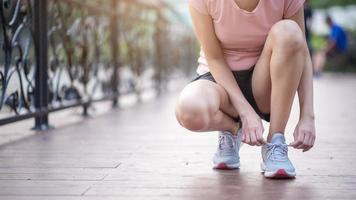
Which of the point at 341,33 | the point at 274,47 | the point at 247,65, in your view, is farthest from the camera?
the point at 341,33

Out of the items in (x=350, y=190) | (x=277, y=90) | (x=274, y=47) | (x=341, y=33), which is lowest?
(x=341, y=33)

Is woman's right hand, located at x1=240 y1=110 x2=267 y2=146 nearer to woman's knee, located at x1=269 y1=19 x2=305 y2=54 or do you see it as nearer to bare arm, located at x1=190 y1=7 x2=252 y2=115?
bare arm, located at x1=190 y1=7 x2=252 y2=115

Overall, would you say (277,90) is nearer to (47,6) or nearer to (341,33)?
(47,6)

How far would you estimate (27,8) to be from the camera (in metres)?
3.80

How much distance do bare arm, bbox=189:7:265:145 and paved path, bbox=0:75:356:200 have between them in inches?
8.6

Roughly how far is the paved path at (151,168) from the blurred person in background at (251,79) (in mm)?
138

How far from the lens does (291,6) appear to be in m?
2.53

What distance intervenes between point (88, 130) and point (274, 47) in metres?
1.98

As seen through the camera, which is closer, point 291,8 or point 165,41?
point 291,8

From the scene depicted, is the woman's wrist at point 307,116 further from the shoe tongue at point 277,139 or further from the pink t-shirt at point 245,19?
the pink t-shirt at point 245,19

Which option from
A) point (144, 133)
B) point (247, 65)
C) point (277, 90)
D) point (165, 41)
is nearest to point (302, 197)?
point (277, 90)

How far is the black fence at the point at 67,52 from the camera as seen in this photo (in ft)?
11.9

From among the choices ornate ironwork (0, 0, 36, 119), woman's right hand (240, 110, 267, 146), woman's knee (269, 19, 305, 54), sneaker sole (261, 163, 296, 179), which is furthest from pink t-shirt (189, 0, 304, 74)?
ornate ironwork (0, 0, 36, 119)

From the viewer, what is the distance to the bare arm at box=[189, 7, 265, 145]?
2.43 meters
